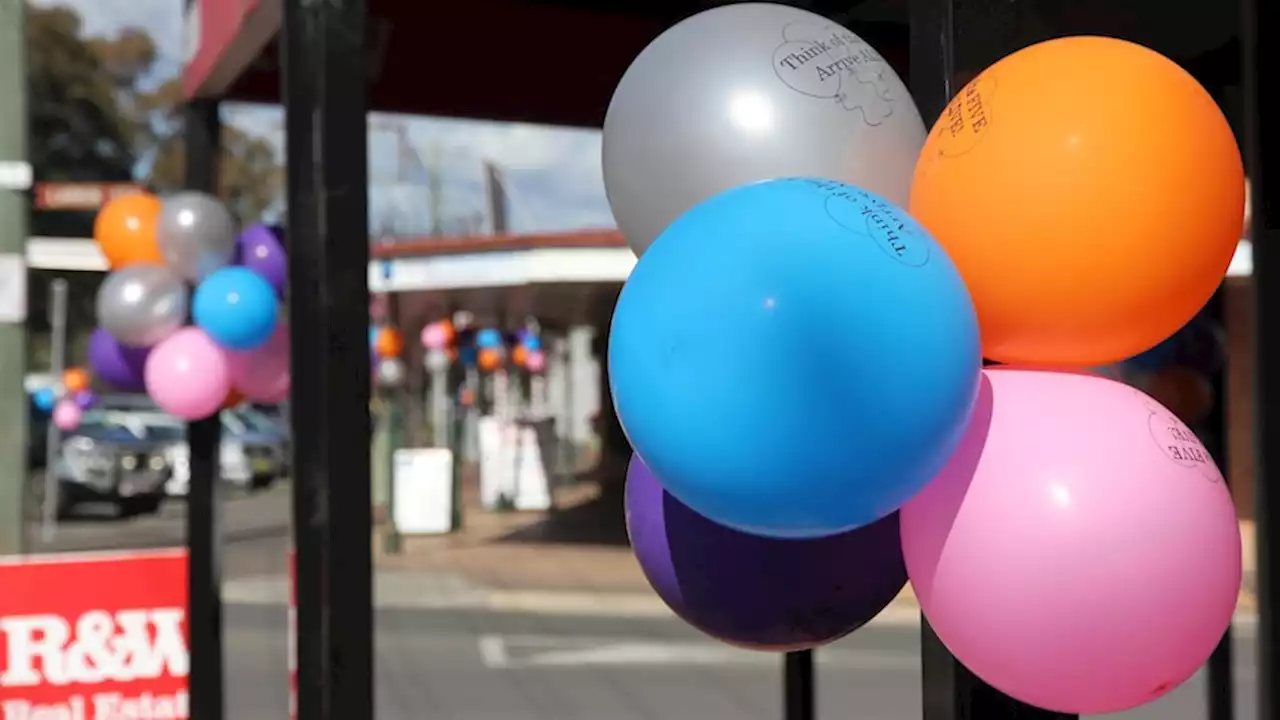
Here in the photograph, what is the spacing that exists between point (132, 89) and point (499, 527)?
76.5 ft

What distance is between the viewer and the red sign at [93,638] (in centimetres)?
404

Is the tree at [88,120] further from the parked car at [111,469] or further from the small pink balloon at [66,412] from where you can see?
the small pink balloon at [66,412]

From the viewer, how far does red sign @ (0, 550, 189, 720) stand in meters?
4.04

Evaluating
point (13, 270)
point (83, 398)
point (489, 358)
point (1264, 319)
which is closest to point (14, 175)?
point (13, 270)

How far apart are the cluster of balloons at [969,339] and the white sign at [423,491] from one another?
13197 millimetres

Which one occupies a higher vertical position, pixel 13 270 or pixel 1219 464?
pixel 13 270

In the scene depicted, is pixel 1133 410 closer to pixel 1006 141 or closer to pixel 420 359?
pixel 1006 141

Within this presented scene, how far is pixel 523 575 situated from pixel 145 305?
29.1 ft

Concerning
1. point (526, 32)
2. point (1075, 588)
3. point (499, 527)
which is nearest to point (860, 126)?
point (1075, 588)

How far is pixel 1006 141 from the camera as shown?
1.69 metres

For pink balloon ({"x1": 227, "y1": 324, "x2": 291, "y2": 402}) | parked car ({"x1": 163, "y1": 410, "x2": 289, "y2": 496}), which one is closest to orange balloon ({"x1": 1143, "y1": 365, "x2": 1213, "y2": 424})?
pink balloon ({"x1": 227, "y1": 324, "x2": 291, "y2": 402})

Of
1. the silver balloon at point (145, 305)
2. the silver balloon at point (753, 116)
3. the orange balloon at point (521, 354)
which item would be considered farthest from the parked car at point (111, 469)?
the silver balloon at point (753, 116)

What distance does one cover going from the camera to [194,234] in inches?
169

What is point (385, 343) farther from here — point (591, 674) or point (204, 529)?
point (204, 529)
